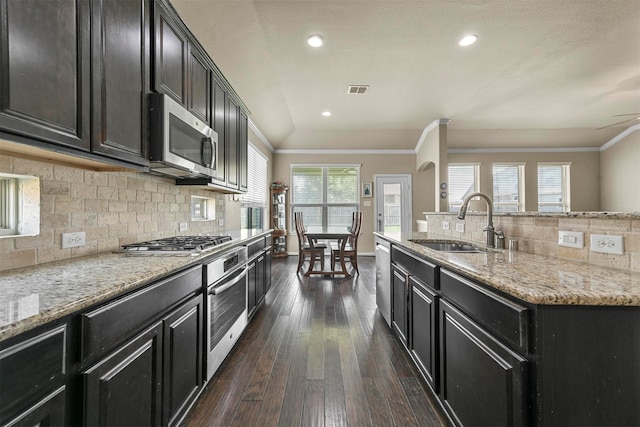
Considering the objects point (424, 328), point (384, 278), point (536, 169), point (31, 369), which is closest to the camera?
point (31, 369)

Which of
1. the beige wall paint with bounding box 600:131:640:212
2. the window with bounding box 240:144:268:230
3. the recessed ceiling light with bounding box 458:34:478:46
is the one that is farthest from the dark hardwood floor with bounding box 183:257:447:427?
the beige wall paint with bounding box 600:131:640:212

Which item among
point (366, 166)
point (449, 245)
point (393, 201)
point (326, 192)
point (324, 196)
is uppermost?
point (366, 166)

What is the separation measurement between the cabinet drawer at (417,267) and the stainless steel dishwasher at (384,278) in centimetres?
19

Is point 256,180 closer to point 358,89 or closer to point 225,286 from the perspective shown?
point 358,89

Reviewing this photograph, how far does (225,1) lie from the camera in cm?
222

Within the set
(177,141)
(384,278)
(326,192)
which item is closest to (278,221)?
(326,192)

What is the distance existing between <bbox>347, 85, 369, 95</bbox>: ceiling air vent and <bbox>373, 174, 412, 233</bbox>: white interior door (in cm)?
289

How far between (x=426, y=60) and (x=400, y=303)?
2.83 metres

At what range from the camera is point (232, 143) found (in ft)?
9.52

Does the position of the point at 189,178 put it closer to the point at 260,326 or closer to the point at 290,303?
the point at 260,326

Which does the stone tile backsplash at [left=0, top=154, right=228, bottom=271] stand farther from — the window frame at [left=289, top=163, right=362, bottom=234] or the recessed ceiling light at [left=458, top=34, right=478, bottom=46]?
the window frame at [left=289, top=163, right=362, bottom=234]

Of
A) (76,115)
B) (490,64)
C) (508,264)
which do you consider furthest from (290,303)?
(490,64)

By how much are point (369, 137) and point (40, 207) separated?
5.86 m

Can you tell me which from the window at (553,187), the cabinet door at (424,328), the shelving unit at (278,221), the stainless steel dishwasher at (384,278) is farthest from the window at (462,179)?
the cabinet door at (424,328)
